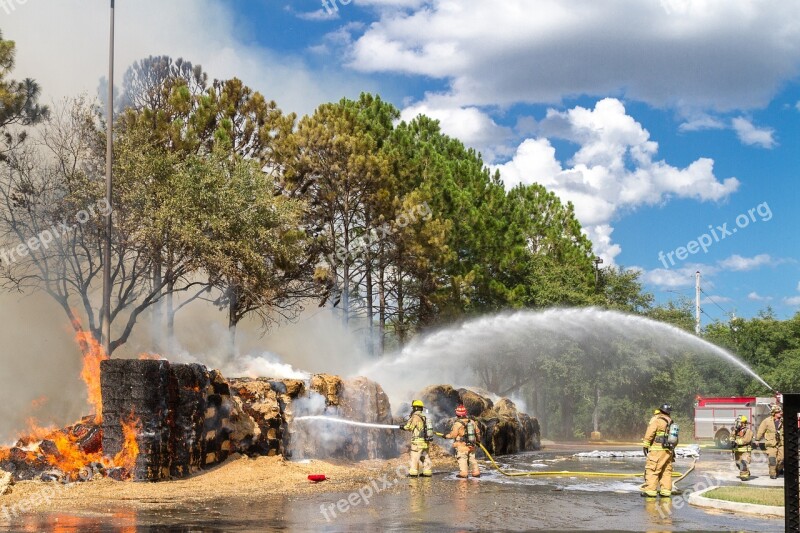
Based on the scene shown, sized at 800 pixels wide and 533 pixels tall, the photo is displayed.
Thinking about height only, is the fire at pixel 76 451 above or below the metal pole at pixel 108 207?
below

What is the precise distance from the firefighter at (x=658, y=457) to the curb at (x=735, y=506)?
669mm

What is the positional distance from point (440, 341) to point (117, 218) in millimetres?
15870

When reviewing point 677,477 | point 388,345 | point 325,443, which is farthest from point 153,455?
point 388,345

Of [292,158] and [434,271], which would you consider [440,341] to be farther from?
[292,158]

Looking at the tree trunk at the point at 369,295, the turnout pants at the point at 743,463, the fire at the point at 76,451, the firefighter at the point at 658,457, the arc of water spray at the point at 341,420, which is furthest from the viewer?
the tree trunk at the point at 369,295

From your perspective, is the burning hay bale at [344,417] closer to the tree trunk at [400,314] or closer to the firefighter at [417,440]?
the firefighter at [417,440]

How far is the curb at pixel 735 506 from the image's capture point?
1298 cm

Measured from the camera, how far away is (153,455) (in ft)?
53.0

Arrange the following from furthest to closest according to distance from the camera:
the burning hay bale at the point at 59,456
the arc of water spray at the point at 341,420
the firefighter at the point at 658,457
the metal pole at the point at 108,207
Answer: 1. the metal pole at the point at 108,207
2. the arc of water spray at the point at 341,420
3. the burning hay bale at the point at 59,456
4. the firefighter at the point at 658,457

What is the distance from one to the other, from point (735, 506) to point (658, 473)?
83.3 inches

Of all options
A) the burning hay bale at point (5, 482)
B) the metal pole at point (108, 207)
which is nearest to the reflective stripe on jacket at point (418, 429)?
the burning hay bale at point (5, 482)

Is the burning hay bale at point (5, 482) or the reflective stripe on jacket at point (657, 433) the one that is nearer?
the burning hay bale at point (5, 482)
